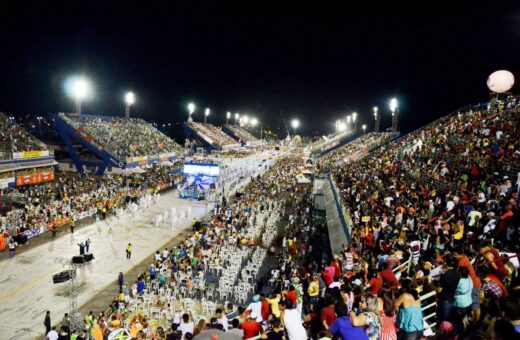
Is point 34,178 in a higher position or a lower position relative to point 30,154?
lower

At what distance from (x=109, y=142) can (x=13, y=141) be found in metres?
14.2

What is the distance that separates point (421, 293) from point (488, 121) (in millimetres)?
18621

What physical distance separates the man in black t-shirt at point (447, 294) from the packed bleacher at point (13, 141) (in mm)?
32690

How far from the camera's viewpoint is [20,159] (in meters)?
31.5

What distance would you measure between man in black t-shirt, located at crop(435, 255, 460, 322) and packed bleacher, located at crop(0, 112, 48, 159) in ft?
107

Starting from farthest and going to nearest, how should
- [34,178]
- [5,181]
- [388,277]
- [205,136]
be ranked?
[205,136] → [34,178] → [5,181] → [388,277]

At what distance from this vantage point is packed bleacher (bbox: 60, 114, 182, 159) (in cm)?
4586

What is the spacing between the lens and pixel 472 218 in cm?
1010

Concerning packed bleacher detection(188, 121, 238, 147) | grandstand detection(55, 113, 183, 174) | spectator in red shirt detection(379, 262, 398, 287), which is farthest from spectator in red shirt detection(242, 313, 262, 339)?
packed bleacher detection(188, 121, 238, 147)

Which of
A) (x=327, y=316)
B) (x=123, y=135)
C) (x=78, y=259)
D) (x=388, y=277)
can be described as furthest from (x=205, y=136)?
(x=327, y=316)

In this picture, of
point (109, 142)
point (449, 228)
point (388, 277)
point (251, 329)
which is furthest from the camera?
point (109, 142)

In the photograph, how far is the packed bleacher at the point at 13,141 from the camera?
30.7 metres

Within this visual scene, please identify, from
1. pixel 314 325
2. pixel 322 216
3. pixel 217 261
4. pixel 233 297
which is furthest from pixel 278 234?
pixel 314 325

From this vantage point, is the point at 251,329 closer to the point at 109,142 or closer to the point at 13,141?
the point at 13,141
